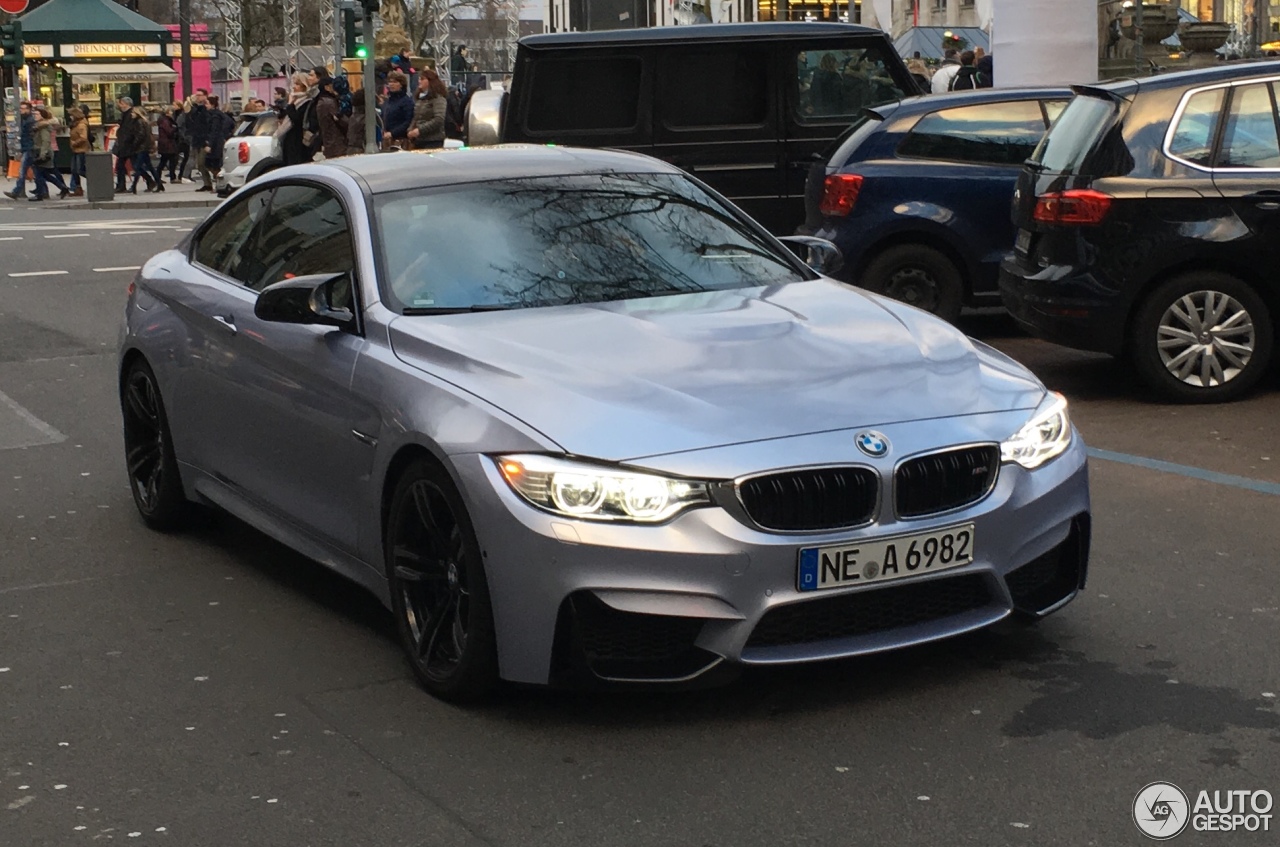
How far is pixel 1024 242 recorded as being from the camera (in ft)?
34.2

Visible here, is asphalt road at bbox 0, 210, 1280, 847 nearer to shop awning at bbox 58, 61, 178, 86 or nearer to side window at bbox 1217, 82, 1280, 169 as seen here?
side window at bbox 1217, 82, 1280, 169

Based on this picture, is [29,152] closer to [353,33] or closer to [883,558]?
[353,33]

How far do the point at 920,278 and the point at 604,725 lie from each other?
25.7ft

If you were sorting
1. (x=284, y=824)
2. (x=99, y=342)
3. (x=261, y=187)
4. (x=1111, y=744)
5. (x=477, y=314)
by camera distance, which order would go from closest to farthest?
(x=284, y=824) → (x=1111, y=744) → (x=477, y=314) → (x=261, y=187) → (x=99, y=342)

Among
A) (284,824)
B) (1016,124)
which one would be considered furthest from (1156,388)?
(284,824)

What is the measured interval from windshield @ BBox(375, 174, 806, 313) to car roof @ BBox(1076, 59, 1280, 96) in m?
4.12

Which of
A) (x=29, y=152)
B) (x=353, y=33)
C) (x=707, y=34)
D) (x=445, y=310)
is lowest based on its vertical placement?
(x=445, y=310)

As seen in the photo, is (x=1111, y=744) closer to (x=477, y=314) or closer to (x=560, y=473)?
(x=560, y=473)

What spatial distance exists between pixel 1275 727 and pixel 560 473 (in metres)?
1.86

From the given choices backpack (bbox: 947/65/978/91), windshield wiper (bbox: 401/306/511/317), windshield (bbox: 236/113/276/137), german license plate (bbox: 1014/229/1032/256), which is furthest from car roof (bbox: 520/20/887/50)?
windshield (bbox: 236/113/276/137)

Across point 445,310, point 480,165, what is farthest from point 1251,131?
point 445,310

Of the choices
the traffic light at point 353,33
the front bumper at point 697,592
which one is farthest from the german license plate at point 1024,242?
the traffic light at point 353,33

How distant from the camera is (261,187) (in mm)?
7180

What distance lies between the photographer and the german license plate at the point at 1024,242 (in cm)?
1034
